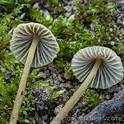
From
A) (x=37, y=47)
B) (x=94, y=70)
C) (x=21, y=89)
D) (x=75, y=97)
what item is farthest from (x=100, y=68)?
(x=21, y=89)

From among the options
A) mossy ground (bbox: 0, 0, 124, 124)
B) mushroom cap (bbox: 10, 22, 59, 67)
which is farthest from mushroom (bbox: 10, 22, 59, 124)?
mossy ground (bbox: 0, 0, 124, 124)

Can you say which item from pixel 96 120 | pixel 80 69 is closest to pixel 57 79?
pixel 80 69

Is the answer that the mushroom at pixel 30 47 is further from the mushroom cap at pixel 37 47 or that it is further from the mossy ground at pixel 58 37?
the mossy ground at pixel 58 37

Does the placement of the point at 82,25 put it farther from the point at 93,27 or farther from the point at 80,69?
the point at 80,69

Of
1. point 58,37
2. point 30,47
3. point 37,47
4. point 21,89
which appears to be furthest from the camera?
point 58,37

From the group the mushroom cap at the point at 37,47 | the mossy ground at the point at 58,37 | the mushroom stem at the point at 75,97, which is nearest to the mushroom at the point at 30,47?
the mushroom cap at the point at 37,47

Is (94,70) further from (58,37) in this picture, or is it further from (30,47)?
Answer: (58,37)
